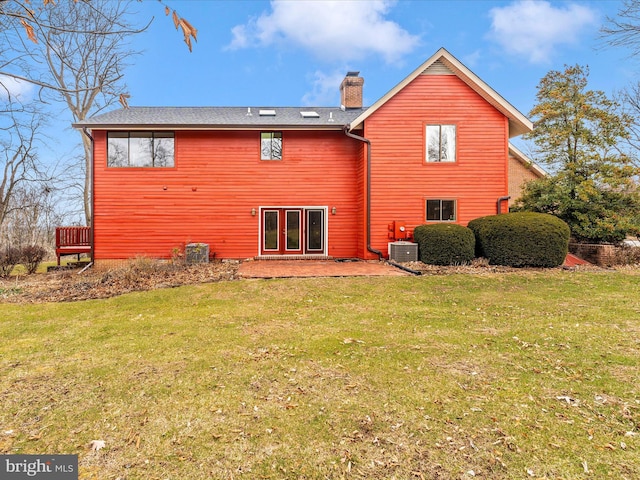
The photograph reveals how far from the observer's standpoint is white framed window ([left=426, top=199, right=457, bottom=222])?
12664 millimetres

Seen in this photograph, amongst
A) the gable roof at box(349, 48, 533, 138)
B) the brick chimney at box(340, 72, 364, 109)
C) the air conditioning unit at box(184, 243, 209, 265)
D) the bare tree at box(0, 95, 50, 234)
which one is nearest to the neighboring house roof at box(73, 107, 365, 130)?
the brick chimney at box(340, 72, 364, 109)

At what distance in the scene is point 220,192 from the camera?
13.2m

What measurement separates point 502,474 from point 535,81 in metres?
16.6

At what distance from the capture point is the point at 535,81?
14.3 m

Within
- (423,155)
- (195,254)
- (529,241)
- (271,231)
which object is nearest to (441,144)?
(423,155)

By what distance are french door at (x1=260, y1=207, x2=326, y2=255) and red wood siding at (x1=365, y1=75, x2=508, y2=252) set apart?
2298mm

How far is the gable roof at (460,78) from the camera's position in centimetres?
1207

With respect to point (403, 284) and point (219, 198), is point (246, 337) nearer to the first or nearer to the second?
point (403, 284)

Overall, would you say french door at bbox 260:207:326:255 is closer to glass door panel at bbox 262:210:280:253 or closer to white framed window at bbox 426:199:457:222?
glass door panel at bbox 262:210:280:253

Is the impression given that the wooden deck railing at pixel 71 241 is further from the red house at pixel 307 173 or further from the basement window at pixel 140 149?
the basement window at pixel 140 149

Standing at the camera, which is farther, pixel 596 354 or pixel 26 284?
pixel 26 284

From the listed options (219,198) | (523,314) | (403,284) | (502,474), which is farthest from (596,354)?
(219,198)

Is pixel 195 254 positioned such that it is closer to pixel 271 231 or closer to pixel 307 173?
pixel 271 231

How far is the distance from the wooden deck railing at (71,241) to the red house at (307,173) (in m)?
0.72
